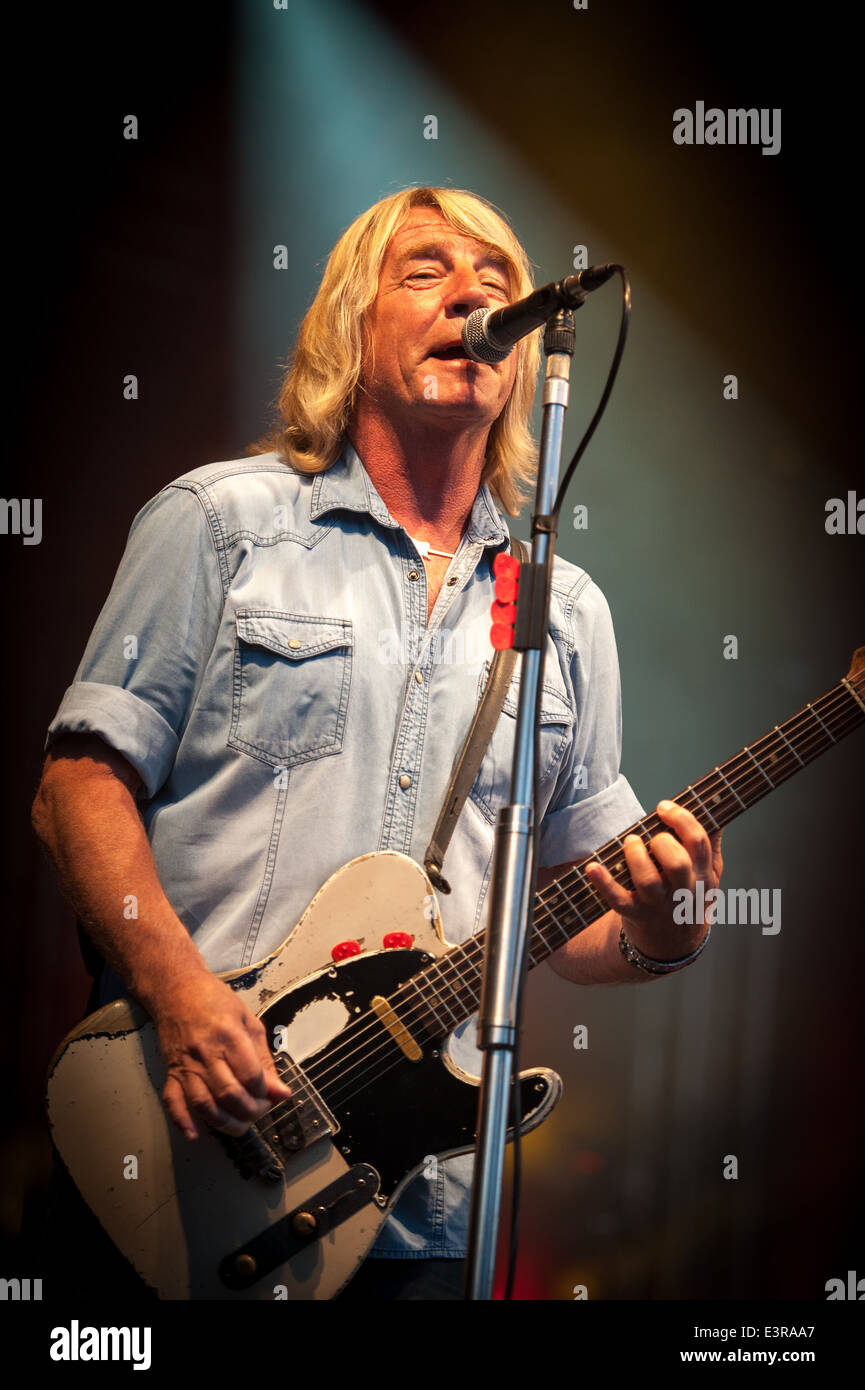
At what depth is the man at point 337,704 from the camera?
67.1 inches

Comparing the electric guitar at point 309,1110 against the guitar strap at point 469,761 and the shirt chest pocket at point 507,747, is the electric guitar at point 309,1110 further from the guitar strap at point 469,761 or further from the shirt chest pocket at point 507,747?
the shirt chest pocket at point 507,747

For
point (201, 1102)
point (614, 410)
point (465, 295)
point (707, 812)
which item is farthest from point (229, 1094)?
point (614, 410)

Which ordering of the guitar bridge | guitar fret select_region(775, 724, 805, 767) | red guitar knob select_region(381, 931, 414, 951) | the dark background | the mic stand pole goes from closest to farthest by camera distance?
1. the mic stand pole
2. the guitar bridge
3. red guitar knob select_region(381, 931, 414, 951)
4. guitar fret select_region(775, 724, 805, 767)
5. the dark background

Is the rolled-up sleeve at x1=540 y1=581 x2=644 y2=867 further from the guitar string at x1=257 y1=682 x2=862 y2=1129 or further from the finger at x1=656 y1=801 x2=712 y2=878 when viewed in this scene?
the finger at x1=656 y1=801 x2=712 y2=878

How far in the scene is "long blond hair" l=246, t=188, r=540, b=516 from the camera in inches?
85.3

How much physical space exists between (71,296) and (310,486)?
123 centimetres

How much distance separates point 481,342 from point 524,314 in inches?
5.0

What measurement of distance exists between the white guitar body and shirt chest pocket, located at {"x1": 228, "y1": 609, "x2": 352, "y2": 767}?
329mm

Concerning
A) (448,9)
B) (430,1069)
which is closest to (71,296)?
(448,9)

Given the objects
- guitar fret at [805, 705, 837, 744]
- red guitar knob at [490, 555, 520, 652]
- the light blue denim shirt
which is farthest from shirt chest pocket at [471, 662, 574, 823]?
red guitar knob at [490, 555, 520, 652]

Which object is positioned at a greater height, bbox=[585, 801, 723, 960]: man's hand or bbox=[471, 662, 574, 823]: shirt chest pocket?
bbox=[471, 662, 574, 823]: shirt chest pocket

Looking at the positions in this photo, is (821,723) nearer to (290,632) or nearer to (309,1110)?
(290,632)

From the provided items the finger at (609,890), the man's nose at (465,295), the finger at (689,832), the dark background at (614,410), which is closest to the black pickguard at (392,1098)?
the finger at (609,890)

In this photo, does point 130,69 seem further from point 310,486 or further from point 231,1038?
point 231,1038
